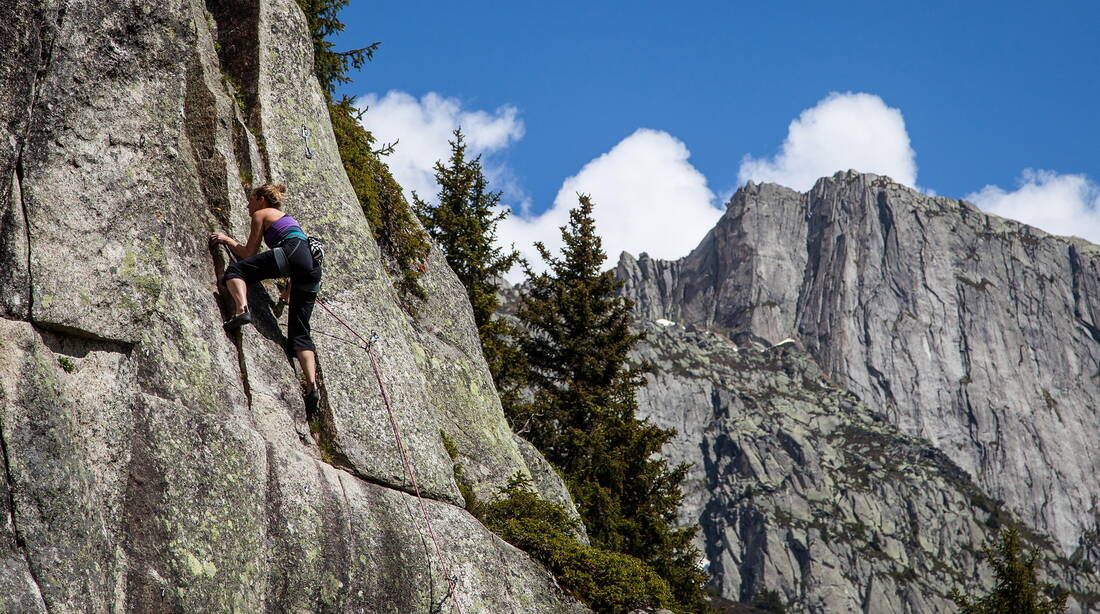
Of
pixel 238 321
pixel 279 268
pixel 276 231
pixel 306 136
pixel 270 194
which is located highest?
pixel 306 136

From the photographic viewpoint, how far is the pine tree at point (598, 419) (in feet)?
88.5

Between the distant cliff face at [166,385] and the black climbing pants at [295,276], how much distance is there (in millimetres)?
291

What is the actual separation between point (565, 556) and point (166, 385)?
24.2ft

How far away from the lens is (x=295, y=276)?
37.2 ft

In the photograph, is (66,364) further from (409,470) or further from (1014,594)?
(1014,594)

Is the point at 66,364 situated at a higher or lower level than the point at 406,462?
higher

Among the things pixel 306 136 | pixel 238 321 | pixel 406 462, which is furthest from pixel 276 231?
pixel 306 136

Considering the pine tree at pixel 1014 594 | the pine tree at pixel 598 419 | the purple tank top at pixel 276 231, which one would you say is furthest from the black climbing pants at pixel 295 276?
the pine tree at pixel 1014 594

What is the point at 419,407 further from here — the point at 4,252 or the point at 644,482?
the point at 644,482

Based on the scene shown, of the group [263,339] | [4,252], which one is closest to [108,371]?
[4,252]

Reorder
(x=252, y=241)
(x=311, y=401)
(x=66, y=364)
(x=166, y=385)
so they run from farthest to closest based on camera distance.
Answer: (x=311, y=401) → (x=252, y=241) → (x=166, y=385) → (x=66, y=364)

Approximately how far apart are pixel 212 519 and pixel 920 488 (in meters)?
206

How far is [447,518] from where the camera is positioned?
1277 cm

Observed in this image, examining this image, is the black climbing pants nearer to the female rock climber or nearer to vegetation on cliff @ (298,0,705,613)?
the female rock climber
